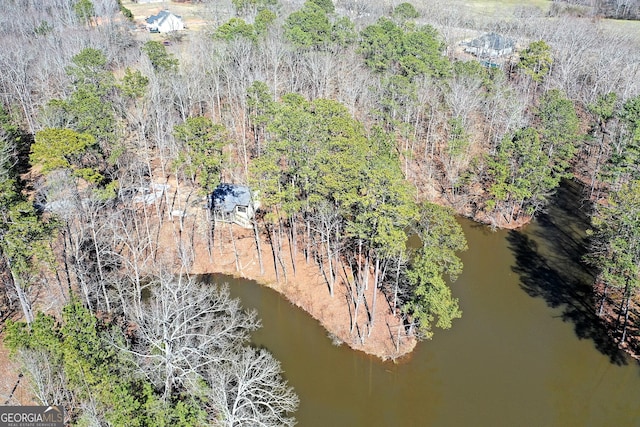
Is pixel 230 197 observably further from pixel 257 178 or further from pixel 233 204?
pixel 257 178

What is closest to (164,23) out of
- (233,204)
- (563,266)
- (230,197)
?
(230,197)

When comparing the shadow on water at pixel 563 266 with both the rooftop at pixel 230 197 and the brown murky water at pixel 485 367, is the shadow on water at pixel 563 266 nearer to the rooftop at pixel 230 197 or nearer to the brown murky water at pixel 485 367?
the brown murky water at pixel 485 367

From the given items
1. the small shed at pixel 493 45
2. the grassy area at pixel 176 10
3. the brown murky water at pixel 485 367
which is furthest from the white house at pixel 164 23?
the brown murky water at pixel 485 367

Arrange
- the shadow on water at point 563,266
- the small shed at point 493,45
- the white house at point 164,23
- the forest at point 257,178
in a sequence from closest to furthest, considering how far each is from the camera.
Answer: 1. the forest at point 257,178
2. the shadow on water at point 563,266
3. the small shed at point 493,45
4. the white house at point 164,23

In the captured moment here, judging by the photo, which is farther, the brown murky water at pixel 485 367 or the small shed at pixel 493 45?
the small shed at pixel 493 45

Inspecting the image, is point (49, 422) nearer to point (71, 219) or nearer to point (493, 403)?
point (71, 219)

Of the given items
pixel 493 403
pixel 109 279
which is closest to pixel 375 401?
pixel 493 403

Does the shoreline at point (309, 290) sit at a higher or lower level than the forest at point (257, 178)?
lower
